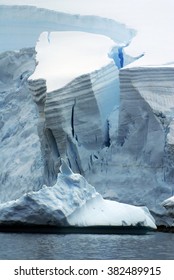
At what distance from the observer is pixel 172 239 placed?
46.6 ft

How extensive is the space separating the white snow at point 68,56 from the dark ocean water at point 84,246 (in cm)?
308

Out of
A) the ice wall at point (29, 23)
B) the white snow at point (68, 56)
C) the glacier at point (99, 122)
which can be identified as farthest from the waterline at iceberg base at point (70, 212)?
the ice wall at point (29, 23)

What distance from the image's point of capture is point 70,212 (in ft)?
46.8

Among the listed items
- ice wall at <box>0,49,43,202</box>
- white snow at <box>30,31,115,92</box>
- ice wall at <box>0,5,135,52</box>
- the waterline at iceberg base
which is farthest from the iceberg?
ice wall at <box>0,5,135,52</box>

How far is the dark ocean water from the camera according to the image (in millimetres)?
12539

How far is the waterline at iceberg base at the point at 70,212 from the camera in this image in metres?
14.3

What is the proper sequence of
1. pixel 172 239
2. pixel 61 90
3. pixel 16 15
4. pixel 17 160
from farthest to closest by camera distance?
pixel 16 15 < pixel 17 160 < pixel 61 90 < pixel 172 239

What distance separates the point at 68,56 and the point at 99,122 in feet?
5.50

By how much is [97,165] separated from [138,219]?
2312 mm

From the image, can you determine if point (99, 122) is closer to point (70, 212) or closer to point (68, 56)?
point (68, 56)

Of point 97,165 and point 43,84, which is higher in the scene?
point 43,84

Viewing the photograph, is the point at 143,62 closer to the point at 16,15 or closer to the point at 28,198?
the point at 28,198

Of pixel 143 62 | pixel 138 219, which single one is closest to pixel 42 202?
pixel 138 219

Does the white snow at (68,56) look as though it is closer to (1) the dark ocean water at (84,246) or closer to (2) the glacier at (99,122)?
(2) the glacier at (99,122)
